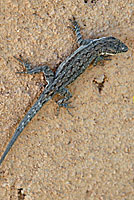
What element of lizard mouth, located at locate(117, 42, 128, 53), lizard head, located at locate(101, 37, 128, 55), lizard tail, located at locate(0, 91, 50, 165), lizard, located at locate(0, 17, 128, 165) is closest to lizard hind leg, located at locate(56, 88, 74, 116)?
lizard, located at locate(0, 17, 128, 165)

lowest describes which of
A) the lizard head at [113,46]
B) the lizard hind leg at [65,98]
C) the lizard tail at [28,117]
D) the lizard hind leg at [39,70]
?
the lizard tail at [28,117]

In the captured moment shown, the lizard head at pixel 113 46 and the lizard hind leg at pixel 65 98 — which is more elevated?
the lizard head at pixel 113 46

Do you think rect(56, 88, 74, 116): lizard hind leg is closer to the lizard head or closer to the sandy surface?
the sandy surface

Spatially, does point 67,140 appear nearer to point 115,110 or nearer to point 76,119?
point 76,119

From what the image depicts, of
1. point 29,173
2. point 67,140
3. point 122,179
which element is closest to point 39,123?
point 67,140

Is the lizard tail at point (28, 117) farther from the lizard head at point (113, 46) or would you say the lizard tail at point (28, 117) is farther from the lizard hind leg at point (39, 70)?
the lizard head at point (113, 46)

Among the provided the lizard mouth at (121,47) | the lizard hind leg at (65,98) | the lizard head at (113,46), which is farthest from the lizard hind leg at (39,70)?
the lizard mouth at (121,47)
